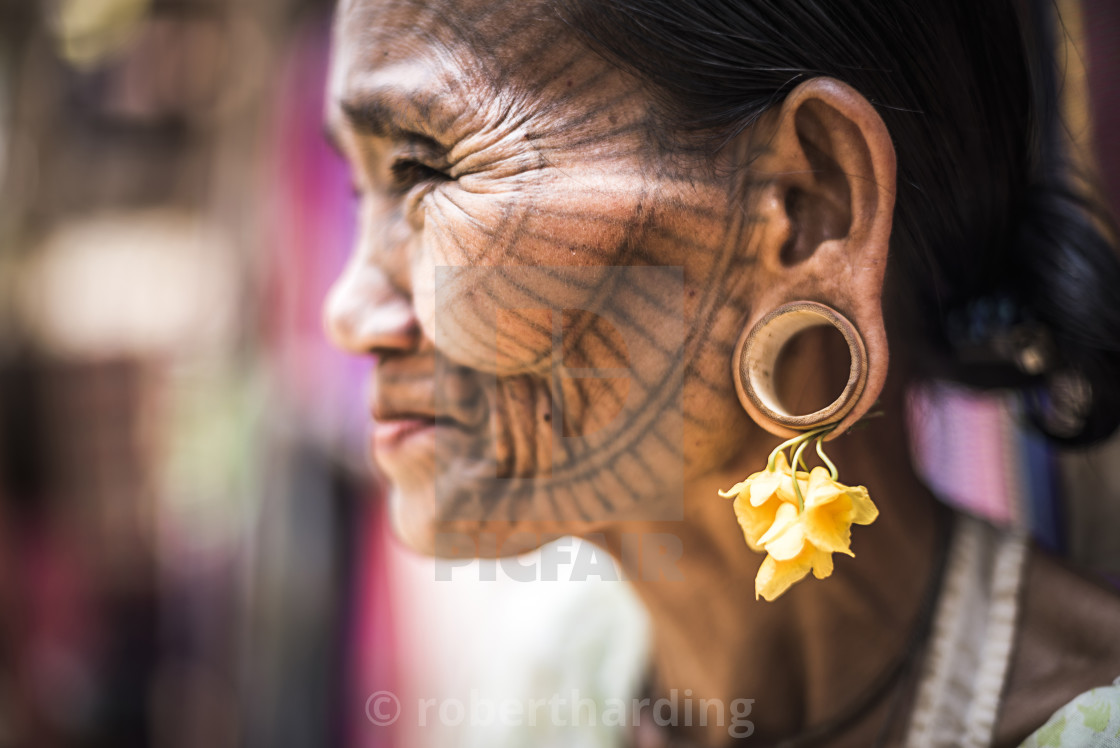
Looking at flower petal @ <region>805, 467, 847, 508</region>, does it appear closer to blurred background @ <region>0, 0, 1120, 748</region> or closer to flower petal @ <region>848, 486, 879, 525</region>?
flower petal @ <region>848, 486, 879, 525</region>

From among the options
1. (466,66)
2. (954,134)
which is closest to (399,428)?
(466,66)

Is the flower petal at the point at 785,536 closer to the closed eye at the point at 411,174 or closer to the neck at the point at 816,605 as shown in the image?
the neck at the point at 816,605

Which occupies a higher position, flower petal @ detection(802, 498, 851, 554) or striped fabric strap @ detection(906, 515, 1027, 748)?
flower petal @ detection(802, 498, 851, 554)

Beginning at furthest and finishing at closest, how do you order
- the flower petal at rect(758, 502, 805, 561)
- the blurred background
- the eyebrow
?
the blurred background → the eyebrow → the flower petal at rect(758, 502, 805, 561)

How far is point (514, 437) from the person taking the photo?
25.9 inches

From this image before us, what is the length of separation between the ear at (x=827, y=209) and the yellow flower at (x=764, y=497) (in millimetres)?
37

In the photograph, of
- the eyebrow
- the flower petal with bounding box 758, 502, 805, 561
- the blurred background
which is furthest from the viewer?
the blurred background

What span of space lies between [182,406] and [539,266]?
6.36 feet

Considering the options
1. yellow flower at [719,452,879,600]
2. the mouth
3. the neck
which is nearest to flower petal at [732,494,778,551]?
yellow flower at [719,452,879,600]

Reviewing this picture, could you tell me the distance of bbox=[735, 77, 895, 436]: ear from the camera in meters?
0.53

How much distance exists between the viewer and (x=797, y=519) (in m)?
0.47

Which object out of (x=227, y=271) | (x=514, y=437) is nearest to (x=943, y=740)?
(x=514, y=437)

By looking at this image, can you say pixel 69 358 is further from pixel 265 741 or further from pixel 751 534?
pixel 751 534

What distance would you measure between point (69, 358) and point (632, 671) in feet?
7.12
